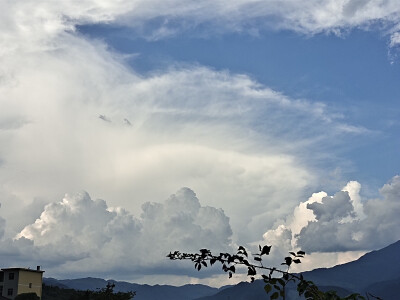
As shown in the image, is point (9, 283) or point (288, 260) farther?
point (9, 283)

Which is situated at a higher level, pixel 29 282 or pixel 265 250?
pixel 29 282

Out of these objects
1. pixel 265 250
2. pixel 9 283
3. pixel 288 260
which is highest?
pixel 9 283

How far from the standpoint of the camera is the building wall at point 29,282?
149 meters

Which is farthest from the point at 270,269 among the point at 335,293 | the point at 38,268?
the point at 38,268

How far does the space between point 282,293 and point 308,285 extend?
1.11 feet

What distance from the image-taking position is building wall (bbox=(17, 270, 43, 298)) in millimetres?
148750

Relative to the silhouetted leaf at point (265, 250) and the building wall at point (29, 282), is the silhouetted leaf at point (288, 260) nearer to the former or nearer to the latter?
the silhouetted leaf at point (265, 250)

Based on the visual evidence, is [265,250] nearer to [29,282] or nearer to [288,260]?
[288,260]

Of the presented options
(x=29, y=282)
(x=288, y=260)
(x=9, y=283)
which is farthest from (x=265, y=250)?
(x=29, y=282)

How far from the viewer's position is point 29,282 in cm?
15162

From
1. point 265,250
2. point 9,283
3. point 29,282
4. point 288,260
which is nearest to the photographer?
point 265,250

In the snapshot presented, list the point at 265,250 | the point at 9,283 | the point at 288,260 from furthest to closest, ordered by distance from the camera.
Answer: the point at 9,283 → the point at 288,260 → the point at 265,250

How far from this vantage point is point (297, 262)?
6.44 meters

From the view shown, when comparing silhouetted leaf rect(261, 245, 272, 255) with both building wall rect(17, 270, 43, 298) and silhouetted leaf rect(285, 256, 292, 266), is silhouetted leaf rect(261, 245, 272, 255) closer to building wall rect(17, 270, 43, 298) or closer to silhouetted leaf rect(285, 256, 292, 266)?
silhouetted leaf rect(285, 256, 292, 266)
